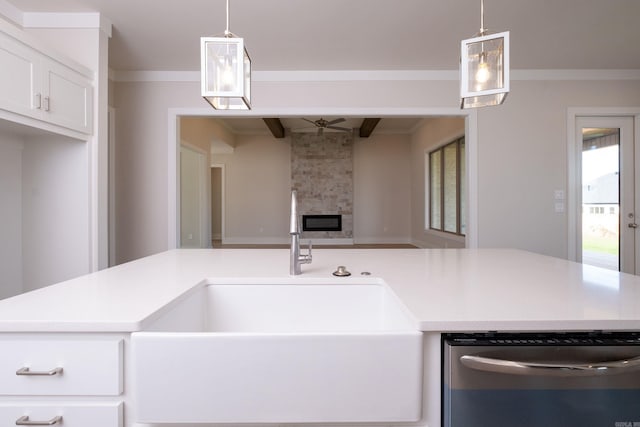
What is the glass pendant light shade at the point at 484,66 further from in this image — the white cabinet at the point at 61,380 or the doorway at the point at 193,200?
the doorway at the point at 193,200

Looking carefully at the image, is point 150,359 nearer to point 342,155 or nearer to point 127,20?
point 127,20

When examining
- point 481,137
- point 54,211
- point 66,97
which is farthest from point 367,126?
point 54,211

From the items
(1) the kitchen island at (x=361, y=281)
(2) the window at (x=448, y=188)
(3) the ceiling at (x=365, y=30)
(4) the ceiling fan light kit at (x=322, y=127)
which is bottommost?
(1) the kitchen island at (x=361, y=281)

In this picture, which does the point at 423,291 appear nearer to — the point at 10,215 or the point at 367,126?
the point at 10,215

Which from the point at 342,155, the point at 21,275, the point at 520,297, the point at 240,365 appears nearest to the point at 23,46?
the point at 21,275

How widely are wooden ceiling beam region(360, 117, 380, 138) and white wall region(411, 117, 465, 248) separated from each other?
116 cm

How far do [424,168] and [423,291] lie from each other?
705 centimetres

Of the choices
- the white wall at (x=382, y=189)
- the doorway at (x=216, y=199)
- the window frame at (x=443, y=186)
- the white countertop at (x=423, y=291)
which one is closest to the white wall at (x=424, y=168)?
the window frame at (x=443, y=186)

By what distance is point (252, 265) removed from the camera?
1479 mm

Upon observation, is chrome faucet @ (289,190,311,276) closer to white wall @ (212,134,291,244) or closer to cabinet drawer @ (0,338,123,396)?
cabinet drawer @ (0,338,123,396)

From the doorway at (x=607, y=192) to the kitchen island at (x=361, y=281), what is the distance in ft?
10.7

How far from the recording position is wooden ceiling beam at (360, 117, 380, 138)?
7.08m

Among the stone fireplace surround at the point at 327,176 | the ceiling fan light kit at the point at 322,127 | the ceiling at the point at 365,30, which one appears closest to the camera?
the ceiling at the point at 365,30

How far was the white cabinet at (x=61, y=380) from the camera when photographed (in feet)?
2.44
